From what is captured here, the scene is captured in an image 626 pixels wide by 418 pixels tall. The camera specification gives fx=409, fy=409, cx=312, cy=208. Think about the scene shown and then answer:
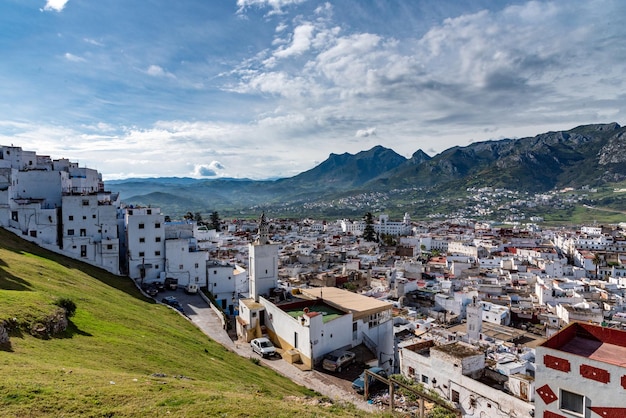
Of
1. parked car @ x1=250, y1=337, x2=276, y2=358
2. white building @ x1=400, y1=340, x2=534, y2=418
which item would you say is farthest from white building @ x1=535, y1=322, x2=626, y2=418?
parked car @ x1=250, y1=337, x2=276, y2=358

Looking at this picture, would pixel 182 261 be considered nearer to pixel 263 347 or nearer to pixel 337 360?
pixel 263 347

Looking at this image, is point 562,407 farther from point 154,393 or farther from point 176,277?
point 176,277

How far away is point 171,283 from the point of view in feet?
108

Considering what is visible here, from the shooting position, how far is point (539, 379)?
996cm

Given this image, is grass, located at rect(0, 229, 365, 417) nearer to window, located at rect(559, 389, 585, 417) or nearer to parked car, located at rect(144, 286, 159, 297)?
parked car, located at rect(144, 286, 159, 297)

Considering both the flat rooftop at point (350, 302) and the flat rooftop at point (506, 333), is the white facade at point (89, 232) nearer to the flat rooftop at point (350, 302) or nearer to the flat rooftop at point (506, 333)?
the flat rooftop at point (350, 302)

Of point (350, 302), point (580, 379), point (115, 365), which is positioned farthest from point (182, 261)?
point (580, 379)

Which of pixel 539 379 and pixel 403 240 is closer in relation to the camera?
pixel 539 379

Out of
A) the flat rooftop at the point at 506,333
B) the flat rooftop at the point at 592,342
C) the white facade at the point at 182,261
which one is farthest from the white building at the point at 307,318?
the flat rooftop at the point at 592,342

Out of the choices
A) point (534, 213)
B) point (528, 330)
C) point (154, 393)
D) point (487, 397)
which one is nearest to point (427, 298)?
point (528, 330)

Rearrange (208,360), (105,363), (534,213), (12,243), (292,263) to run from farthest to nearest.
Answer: (534,213) → (292,263) → (12,243) → (208,360) → (105,363)

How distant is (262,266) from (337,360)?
9137 millimetres

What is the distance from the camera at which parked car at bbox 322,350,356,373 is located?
2030 cm

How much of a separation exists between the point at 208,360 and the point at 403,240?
8317 centimetres
